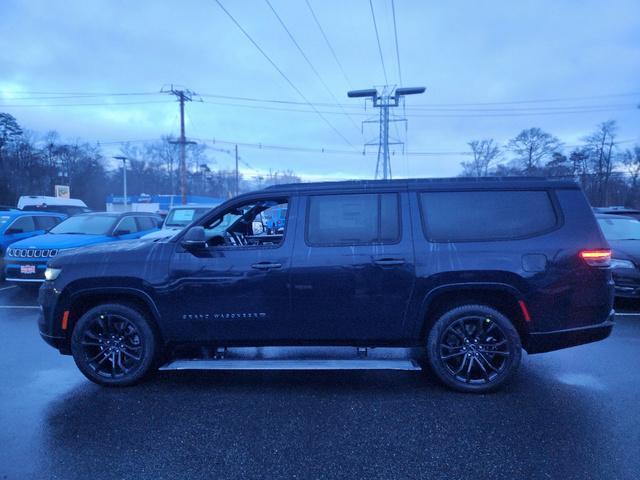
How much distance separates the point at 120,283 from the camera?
3711mm

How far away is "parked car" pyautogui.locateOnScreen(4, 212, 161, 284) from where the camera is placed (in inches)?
317

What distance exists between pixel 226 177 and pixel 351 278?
81.7 metres

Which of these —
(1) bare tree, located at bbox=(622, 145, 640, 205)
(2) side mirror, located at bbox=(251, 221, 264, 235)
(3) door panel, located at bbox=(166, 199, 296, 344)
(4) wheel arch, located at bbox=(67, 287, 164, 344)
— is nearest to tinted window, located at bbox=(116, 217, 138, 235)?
(2) side mirror, located at bbox=(251, 221, 264, 235)

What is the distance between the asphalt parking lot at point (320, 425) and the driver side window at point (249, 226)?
4.77 ft

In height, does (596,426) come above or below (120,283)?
below

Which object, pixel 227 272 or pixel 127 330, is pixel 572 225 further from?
pixel 127 330

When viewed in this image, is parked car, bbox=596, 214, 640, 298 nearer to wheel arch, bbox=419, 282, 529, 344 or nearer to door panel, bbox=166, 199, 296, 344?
wheel arch, bbox=419, 282, 529, 344

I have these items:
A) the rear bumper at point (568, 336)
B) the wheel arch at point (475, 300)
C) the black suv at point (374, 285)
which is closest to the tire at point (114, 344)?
the black suv at point (374, 285)

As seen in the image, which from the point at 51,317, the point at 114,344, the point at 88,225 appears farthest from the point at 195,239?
the point at 88,225

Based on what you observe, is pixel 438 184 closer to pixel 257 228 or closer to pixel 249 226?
pixel 249 226

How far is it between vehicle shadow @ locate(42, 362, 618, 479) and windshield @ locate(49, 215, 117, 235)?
656 centimetres

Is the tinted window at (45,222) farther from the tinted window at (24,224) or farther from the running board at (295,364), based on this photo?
the running board at (295,364)

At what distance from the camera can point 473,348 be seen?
3.65 m

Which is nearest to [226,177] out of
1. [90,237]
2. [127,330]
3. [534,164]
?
[534,164]
